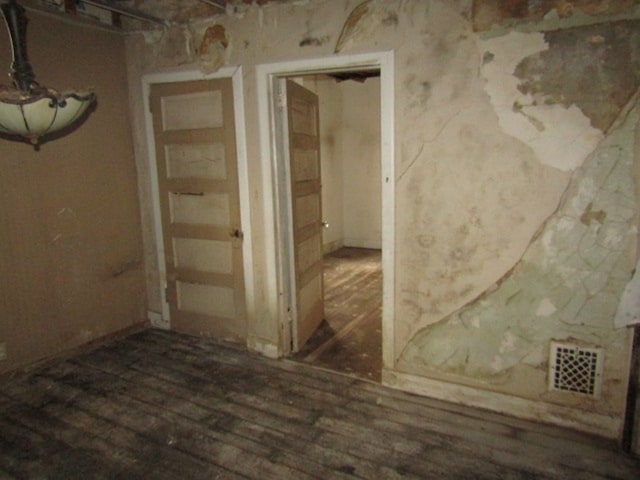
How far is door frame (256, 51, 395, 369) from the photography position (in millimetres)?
2568

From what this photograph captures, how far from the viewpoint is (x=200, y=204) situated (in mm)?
3449

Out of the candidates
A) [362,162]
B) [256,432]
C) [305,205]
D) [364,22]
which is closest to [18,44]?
[364,22]

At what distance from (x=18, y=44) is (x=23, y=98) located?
28cm

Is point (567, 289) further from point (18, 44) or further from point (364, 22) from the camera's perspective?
point (18, 44)

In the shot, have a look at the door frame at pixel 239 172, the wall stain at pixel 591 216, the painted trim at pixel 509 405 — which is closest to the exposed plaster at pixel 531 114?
the wall stain at pixel 591 216

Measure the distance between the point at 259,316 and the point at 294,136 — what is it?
1.44m

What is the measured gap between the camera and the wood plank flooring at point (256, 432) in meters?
2.06

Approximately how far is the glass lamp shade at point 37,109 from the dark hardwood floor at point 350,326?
224 centimetres

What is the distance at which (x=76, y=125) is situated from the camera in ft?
10.6

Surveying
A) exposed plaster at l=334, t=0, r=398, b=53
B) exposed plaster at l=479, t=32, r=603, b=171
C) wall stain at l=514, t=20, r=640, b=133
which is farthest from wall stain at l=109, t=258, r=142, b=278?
wall stain at l=514, t=20, r=640, b=133

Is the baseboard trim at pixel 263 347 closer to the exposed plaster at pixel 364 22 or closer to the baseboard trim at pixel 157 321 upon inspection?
the baseboard trim at pixel 157 321

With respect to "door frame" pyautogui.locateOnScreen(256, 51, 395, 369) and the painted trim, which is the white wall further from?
the painted trim

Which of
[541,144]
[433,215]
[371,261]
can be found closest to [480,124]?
[541,144]

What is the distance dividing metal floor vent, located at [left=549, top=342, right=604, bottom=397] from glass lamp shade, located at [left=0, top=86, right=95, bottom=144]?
3.01m
